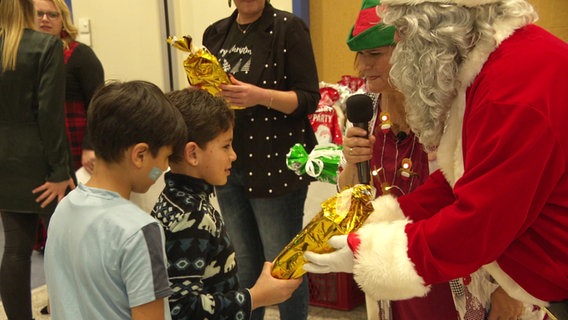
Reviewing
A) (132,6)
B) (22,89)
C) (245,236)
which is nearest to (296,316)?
(245,236)

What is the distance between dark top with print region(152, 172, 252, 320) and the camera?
1.42 m

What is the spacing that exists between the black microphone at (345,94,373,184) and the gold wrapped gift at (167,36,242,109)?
58 centimetres

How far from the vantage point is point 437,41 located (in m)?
1.28

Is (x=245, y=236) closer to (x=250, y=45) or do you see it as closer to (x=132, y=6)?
(x=250, y=45)

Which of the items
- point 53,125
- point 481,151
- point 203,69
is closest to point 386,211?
point 481,151

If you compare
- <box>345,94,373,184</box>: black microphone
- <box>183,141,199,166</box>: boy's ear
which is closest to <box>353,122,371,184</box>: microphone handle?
<box>345,94,373,184</box>: black microphone

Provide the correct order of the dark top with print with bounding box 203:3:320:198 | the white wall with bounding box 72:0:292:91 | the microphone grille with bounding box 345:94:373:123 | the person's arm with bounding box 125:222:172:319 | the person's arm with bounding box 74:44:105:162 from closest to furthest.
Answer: the person's arm with bounding box 125:222:172:319 < the microphone grille with bounding box 345:94:373:123 < the dark top with print with bounding box 203:3:320:198 < the person's arm with bounding box 74:44:105:162 < the white wall with bounding box 72:0:292:91

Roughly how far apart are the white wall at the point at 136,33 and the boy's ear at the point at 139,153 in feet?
10.9

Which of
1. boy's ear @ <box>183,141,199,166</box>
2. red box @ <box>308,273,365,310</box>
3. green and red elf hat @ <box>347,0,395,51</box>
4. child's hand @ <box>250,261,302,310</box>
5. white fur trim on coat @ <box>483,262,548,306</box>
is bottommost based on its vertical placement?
red box @ <box>308,273,365,310</box>

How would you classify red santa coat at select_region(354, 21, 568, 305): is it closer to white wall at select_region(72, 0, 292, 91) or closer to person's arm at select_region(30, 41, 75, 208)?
person's arm at select_region(30, 41, 75, 208)

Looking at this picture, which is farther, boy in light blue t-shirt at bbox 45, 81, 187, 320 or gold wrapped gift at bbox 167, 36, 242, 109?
gold wrapped gift at bbox 167, 36, 242, 109

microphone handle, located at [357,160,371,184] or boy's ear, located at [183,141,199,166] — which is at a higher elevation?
boy's ear, located at [183,141,199,166]

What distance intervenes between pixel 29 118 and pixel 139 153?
4.69ft

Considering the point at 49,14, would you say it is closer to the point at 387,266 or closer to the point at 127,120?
the point at 127,120
